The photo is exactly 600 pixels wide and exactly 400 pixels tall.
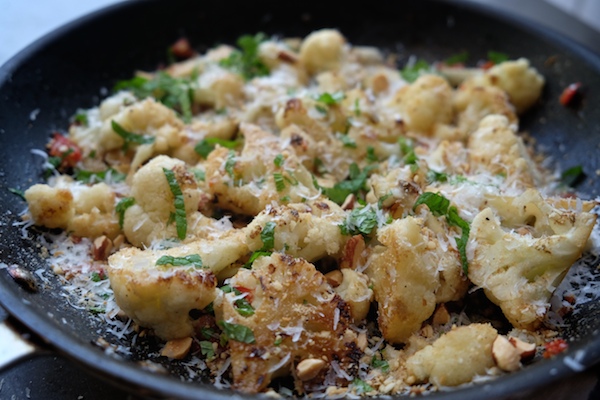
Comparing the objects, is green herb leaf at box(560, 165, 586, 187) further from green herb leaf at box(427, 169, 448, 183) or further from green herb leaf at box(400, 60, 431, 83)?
green herb leaf at box(400, 60, 431, 83)

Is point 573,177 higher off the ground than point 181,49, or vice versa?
point 181,49

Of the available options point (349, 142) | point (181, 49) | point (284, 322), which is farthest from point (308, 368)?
point (181, 49)

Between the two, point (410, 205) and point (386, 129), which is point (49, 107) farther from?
point (410, 205)

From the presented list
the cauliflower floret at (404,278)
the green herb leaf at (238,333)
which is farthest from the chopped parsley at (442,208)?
the green herb leaf at (238,333)

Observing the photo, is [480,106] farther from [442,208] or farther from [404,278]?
[404,278]

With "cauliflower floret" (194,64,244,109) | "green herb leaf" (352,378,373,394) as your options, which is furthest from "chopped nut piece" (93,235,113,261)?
"green herb leaf" (352,378,373,394)

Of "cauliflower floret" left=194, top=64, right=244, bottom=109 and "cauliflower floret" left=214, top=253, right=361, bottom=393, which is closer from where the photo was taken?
"cauliflower floret" left=214, top=253, right=361, bottom=393

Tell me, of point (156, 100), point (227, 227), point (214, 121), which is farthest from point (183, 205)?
point (156, 100)
